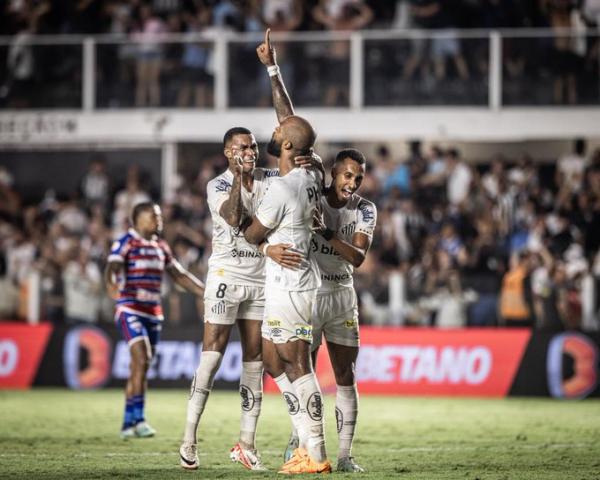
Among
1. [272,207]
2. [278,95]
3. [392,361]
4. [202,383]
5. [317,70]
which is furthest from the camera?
[317,70]

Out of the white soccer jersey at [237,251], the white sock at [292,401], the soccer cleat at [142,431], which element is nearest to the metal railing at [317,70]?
the soccer cleat at [142,431]

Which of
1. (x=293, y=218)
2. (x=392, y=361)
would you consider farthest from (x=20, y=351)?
(x=293, y=218)

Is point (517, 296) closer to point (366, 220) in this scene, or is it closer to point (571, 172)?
point (571, 172)

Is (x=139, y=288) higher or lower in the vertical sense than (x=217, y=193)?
lower

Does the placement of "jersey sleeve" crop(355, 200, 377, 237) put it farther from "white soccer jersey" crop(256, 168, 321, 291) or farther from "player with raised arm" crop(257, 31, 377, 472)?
"white soccer jersey" crop(256, 168, 321, 291)

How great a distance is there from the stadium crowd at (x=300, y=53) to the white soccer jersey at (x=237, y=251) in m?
12.6

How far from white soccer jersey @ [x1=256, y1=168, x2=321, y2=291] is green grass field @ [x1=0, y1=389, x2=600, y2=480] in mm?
1447

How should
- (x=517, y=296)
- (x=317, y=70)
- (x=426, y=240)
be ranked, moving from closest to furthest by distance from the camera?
(x=517, y=296)
(x=426, y=240)
(x=317, y=70)

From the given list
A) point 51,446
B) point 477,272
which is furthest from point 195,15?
point 51,446

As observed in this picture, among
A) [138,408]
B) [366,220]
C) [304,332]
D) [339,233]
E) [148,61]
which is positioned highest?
[148,61]

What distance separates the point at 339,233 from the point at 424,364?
9102mm

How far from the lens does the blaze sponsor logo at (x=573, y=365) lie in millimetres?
17688

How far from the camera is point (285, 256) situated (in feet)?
29.2

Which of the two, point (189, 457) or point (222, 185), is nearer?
point (189, 457)
